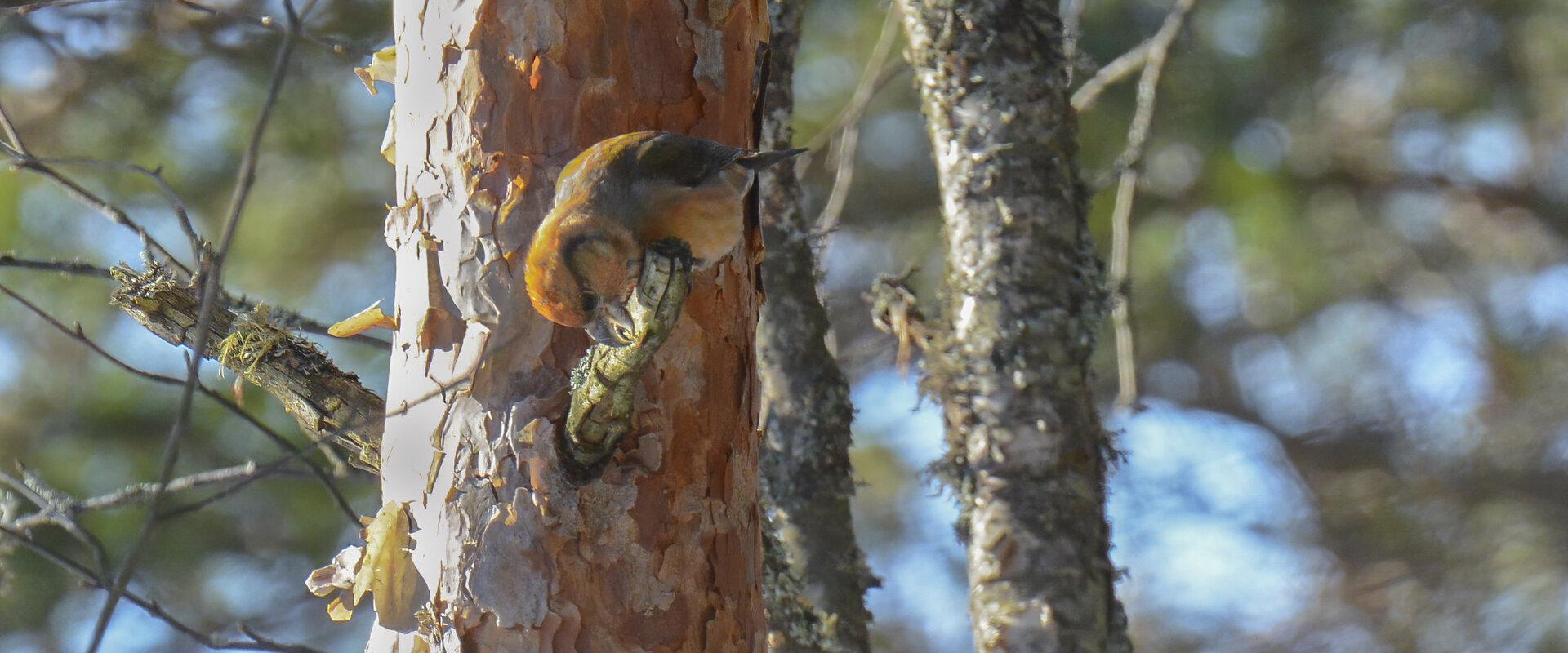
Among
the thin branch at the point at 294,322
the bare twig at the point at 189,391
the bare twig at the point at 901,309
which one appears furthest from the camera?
the bare twig at the point at 901,309

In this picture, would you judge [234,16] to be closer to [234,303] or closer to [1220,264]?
[234,303]

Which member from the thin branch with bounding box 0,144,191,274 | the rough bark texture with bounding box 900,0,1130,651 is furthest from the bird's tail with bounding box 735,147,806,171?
the rough bark texture with bounding box 900,0,1130,651

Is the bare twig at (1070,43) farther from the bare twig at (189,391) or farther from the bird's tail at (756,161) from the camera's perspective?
the bare twig at (189,391)

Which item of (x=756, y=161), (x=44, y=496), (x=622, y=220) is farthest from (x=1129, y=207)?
(x=44, y=496)

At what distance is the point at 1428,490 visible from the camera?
3.68 metres

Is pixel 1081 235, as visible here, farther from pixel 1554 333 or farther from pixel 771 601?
pixel 1554 333

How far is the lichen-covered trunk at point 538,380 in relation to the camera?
40.5 inches

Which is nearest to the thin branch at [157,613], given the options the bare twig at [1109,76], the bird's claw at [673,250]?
the bird's claw at [673,250]

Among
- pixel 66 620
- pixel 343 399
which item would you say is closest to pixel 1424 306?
pixel 343 399

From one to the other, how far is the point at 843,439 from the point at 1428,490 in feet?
8.41

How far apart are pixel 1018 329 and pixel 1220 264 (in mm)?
2408

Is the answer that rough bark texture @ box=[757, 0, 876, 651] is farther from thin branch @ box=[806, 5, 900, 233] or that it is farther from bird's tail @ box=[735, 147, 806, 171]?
bird's tail @ box=[735, 147, 806, 171]

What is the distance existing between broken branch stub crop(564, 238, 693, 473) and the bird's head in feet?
0.06

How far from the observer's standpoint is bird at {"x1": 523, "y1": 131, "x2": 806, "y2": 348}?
0.93 metres
